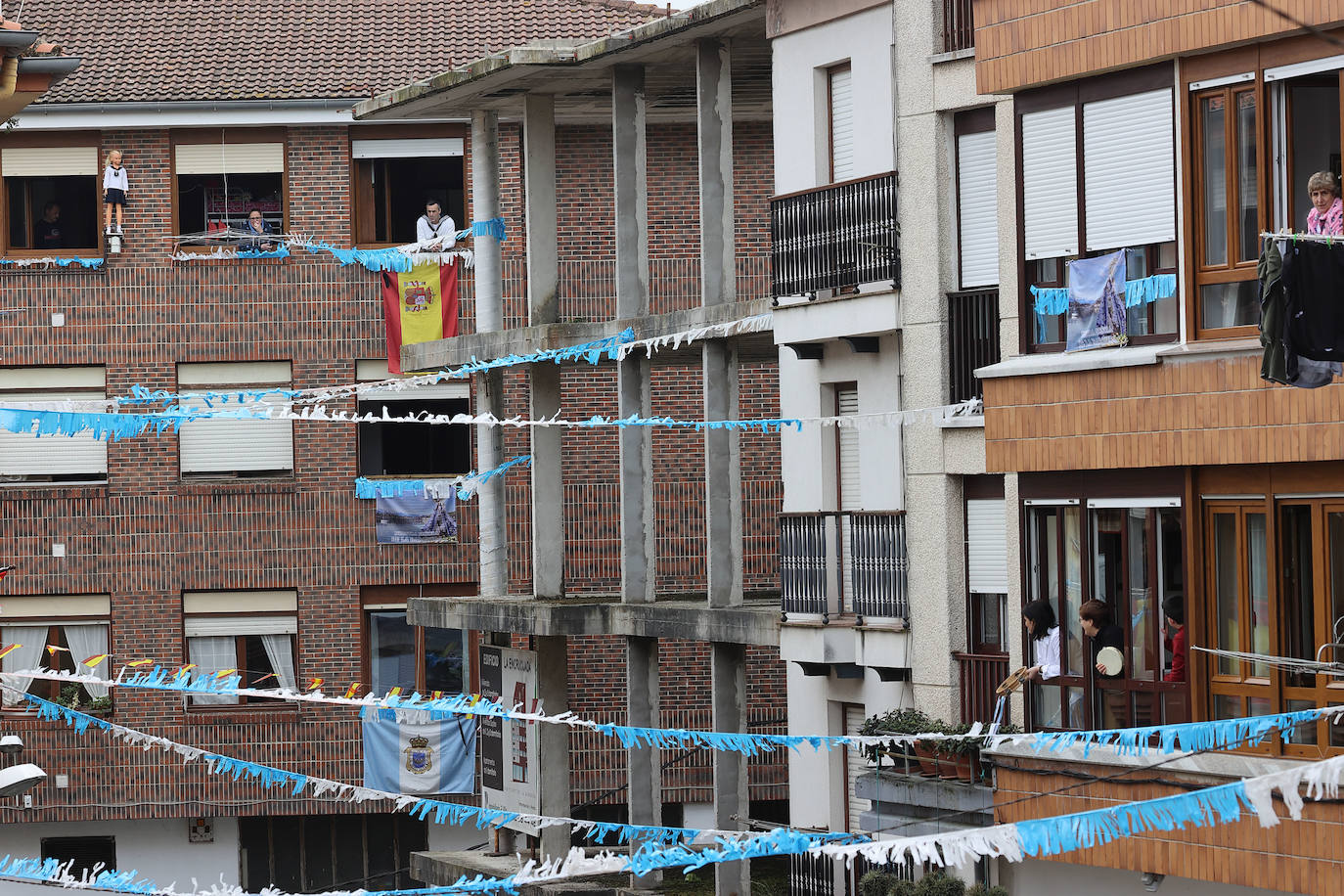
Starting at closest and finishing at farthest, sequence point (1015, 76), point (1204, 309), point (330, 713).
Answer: point (1204, 309) → point (1015, 76) → point (330, 713)

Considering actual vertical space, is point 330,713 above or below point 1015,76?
below

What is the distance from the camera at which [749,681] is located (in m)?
34.7

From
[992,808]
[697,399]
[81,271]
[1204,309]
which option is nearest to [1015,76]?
[1204,309]

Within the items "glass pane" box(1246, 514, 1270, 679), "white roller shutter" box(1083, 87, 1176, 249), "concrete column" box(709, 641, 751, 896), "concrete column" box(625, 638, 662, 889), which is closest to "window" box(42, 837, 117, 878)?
"concrete column" box(625, 638, 662, 889)

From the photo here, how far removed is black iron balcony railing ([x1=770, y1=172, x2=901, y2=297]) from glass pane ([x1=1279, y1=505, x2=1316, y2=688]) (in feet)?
24.7

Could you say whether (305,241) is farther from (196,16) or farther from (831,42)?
(831,42)

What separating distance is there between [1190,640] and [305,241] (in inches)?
809

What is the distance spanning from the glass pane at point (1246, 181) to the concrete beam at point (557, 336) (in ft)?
29.5

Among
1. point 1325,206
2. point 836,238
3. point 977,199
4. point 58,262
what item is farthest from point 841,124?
point 58,262

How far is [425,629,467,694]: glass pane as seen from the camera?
35375 millimetres

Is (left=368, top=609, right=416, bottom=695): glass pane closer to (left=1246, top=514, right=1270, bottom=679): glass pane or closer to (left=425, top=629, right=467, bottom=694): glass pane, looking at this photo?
(left=425, top=629, right=467, bottom=694): glass pane

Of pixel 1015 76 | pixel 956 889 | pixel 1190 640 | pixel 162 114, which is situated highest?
pixel 162 114

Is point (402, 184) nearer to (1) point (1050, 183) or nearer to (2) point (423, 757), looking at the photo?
(2) point (423, 757)

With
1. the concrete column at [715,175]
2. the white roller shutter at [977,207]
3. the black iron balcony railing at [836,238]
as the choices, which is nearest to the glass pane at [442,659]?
the concrete column at [715,175]
